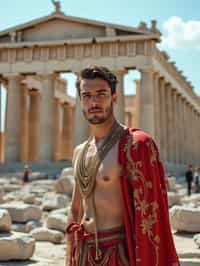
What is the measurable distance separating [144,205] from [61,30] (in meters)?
34.2

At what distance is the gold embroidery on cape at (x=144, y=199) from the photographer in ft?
10.2

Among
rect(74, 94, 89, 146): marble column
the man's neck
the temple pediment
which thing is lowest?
the man's neck

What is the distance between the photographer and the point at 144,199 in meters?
3.15

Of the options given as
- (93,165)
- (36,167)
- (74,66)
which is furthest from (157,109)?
(93,165)

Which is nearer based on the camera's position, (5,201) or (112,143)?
(112,143)

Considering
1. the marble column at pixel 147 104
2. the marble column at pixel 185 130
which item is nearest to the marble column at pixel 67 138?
the marble column at pixel 185 130

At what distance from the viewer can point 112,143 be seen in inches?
135

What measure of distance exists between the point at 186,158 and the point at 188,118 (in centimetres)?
463

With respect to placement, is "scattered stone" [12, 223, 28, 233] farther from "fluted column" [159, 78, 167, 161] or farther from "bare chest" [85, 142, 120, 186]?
"fluted column" [159, 78, 167, 161]

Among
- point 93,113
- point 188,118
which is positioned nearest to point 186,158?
point 188,118

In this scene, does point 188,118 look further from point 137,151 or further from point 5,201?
point 137,151

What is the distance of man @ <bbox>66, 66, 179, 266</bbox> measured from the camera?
3.14 metres

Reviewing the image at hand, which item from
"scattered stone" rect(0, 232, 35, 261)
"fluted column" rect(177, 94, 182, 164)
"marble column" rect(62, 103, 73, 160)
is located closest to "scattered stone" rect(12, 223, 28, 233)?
"scattered stone" rect(0, 232, 35, 261)

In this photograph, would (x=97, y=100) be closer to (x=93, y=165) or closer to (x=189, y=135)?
(x=93, y=165)
